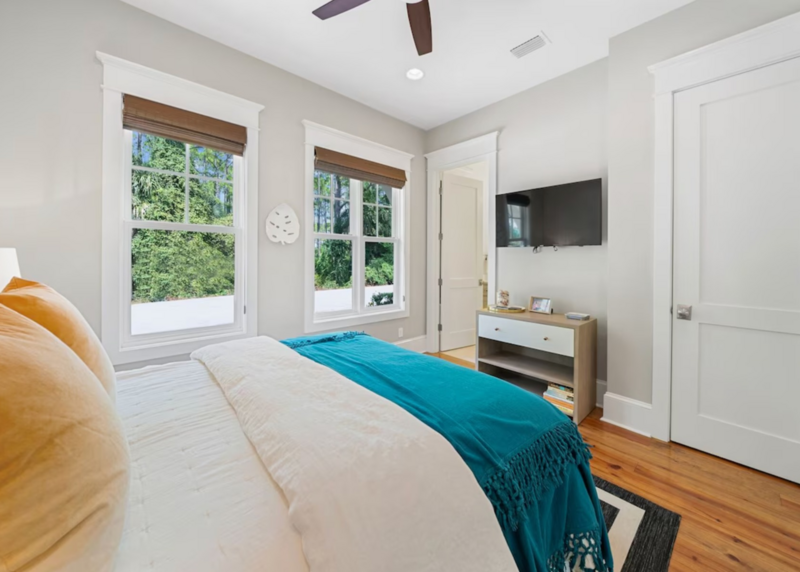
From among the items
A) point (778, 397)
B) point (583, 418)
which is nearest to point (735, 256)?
point (778, 397)

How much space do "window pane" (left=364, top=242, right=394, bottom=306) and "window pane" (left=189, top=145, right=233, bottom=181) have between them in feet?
5.11

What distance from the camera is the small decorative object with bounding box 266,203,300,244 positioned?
2887 mm

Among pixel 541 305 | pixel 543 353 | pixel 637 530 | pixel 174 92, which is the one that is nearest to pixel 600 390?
pixel 543 353

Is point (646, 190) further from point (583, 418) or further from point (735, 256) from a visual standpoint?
point (583, 418)

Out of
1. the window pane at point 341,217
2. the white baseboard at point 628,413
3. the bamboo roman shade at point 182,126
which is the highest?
the bamboo roman shade at point 182,126

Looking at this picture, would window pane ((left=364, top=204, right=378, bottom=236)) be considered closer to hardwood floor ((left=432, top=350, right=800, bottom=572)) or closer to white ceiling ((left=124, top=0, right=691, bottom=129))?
white ceiling ((left=124, top=0, right=691, bottom=129))

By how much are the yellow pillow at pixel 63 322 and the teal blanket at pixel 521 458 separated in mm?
→ 829

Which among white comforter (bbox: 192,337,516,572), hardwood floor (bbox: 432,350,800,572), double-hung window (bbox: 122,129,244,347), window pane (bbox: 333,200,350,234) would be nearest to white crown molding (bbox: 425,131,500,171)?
window pane (bbox: 333,200,350,234)

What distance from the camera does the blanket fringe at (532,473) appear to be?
0.90 metres

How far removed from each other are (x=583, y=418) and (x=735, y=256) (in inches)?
58.0

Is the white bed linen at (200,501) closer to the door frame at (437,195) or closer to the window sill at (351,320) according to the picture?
the window sill at (351,320)

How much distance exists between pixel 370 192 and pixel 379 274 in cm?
95

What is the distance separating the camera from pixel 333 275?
3480mm

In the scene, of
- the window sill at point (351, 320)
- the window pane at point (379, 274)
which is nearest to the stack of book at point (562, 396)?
the window sill at point (351, 320)
